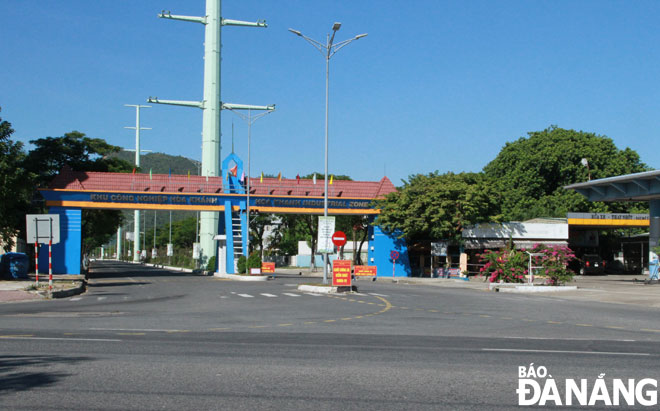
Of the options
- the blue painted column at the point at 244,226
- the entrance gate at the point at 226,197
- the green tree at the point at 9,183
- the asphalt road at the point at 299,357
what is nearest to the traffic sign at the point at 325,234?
the asphalt road at the point at 299,357

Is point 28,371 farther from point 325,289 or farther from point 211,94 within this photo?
point 211,94

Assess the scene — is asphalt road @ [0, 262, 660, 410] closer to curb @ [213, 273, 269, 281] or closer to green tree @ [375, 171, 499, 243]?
curb @ [213, 273, 269, 281]

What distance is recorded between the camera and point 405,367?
880cm

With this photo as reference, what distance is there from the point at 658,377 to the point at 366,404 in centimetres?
406

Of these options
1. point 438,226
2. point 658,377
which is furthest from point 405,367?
point 438,226

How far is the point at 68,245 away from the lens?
50.8 m

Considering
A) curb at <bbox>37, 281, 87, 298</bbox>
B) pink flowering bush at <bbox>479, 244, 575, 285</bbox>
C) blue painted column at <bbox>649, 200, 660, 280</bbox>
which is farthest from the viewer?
blue painted column at <bbox>649, 200, 660, 280</bbox>

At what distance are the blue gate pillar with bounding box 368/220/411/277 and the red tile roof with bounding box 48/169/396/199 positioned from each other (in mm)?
3632

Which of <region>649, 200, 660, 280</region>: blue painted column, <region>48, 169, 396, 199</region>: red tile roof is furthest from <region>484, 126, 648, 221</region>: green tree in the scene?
<region>649, 200, 660, 280</region>: blue painted column

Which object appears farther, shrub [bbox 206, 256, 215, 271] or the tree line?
shrub [bbox 206, 256, 215, 271]

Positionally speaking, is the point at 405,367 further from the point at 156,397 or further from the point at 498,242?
the point at 498,242

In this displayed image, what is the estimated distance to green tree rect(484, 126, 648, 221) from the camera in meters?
71.7

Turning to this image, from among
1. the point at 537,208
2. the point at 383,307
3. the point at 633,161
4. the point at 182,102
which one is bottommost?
the point at 383,307

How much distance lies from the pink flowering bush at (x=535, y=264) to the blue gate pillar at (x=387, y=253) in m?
19.9
